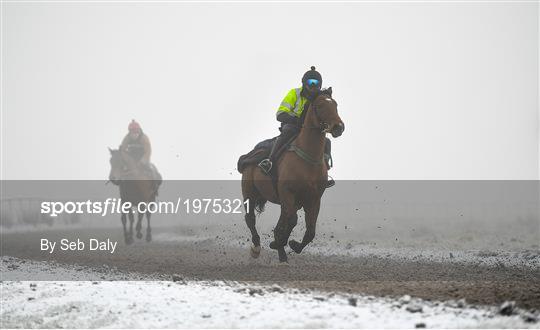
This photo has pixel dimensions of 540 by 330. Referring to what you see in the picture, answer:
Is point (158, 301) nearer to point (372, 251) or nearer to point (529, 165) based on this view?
point (372, 251)

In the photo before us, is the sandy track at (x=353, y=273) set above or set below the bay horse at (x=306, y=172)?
below

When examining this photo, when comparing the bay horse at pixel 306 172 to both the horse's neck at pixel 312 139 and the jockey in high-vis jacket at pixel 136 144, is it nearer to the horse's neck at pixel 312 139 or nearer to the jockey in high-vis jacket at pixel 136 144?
the horse's neck at pixel 312 139

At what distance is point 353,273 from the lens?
36.9 ft

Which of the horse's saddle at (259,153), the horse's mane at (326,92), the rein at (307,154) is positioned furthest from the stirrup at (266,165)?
the horse's mane at (326,92)

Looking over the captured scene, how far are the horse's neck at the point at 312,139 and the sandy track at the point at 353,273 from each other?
2177 mm

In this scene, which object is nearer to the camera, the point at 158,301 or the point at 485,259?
the point at 158,301

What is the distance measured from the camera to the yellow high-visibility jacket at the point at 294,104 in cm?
1246

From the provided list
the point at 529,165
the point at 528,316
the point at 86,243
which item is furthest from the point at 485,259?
the point at 529,165

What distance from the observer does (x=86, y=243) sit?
2309cm

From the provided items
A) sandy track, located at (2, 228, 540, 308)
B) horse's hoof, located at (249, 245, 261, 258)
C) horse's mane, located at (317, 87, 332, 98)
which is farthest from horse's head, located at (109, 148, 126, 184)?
horse's mane, located at (317, 87, 332, 98)

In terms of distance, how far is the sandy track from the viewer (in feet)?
25.4

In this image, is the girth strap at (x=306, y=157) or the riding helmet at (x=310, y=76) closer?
the girth strap at (x=306, y=157)

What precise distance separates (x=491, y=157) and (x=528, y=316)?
15337 centimetres

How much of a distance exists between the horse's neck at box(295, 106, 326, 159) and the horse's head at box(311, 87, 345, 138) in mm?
154
